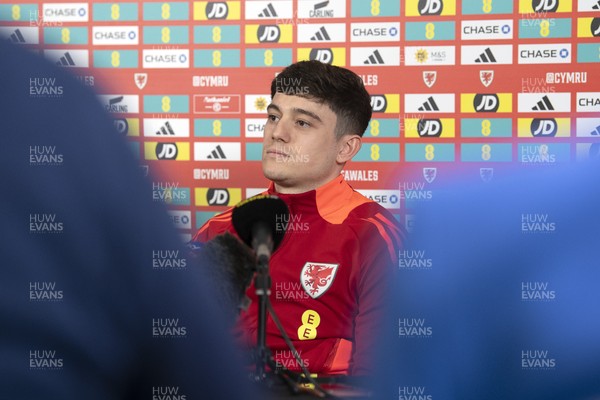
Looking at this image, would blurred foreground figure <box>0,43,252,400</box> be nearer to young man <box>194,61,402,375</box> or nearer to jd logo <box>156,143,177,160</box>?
young man <box>194,61,402,375</box>

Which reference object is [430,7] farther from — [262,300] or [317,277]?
[262,300]

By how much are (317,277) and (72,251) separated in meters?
1.14

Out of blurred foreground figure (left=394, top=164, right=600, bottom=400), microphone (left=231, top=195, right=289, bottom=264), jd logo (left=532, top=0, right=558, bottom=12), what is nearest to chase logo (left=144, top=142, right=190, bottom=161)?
microphone (left=231, top=195, right=289, bottom=264)

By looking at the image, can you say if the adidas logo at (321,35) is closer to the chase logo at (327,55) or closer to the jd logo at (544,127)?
the chase logo at (327,55)

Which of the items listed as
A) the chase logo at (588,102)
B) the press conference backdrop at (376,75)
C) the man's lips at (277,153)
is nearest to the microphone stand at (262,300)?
the man's lips at (277,153)

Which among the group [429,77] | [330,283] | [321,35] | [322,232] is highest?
[321,35]

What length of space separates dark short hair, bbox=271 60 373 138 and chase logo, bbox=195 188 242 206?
0.41 meters

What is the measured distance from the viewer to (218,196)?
191 centimetres

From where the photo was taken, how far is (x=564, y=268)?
1.06 ft

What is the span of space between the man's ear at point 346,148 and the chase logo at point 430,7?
482 millimetres

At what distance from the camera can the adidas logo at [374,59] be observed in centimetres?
185

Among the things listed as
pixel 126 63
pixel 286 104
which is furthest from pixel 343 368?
pixel 126 63

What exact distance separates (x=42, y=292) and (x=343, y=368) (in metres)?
1.10

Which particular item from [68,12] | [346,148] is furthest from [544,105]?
[68,12]
